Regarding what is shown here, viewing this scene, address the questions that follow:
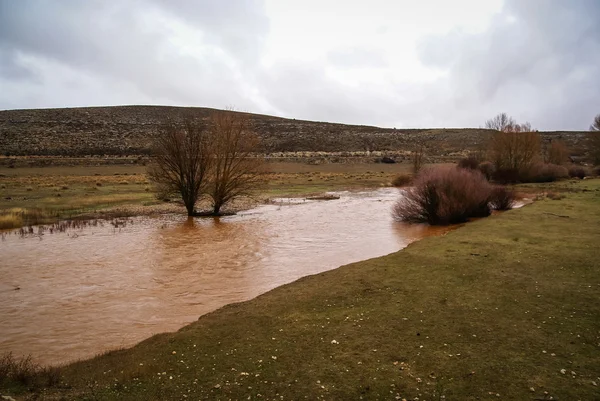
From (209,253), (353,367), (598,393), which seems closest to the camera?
(598,393)

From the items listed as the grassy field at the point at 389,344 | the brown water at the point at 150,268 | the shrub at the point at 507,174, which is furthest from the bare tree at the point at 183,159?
the shrub at the point at 507,174

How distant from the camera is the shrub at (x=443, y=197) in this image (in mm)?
23531

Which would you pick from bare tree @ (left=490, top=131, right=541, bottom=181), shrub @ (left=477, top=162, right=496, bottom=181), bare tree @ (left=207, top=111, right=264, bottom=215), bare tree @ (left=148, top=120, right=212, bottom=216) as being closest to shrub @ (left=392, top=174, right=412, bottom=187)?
shrub @ (left=477, top=162, right=496, bottom=181)

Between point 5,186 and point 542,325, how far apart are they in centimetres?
4476

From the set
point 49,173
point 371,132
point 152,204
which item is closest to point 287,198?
point 152,204

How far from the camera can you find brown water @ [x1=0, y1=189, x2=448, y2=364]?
32.1 ft

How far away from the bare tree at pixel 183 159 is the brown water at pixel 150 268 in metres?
2.79

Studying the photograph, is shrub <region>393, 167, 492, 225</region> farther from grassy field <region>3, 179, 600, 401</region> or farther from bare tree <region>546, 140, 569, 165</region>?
bare tree <region>546, 140, 569, 165</region>

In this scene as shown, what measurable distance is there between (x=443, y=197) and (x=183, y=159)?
52.2ft

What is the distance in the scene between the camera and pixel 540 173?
49.4 m

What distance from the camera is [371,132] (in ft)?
374

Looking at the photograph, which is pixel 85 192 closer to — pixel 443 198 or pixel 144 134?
pixel 443 198

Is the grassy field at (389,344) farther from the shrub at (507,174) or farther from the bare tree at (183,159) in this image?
the shrub at (507,174)

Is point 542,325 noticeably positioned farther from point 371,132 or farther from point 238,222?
point 371,132
